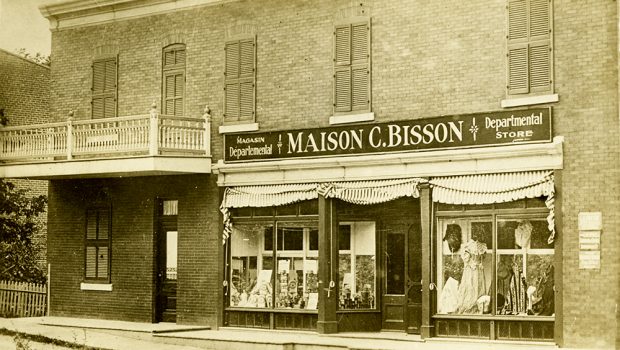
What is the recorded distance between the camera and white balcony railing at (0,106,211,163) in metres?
19.6

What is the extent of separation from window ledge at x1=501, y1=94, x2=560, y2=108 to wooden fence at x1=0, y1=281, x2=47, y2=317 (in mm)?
12670

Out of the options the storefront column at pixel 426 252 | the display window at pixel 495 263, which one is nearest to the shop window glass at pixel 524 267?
the display window at pixel 495 263

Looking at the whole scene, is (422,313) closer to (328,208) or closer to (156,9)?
(328,208)

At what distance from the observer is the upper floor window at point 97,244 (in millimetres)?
22219

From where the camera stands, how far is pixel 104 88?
22.4m

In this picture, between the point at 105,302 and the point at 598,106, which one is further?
the point at 105,302

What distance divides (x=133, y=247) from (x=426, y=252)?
24.9ft

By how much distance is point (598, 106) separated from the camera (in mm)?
15805

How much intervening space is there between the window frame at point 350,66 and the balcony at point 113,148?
323cm

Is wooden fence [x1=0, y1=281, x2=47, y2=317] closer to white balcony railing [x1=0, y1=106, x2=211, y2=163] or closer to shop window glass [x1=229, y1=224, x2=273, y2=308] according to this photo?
white balcony railing [x1=0, y1=106, x2=211, y2=163]

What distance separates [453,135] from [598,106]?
274 cm

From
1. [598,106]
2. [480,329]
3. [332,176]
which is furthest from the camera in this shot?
[332,176]

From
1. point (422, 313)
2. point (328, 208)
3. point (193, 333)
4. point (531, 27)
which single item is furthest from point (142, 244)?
point (531, 27)

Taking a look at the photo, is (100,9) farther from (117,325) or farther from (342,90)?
(117,325)
